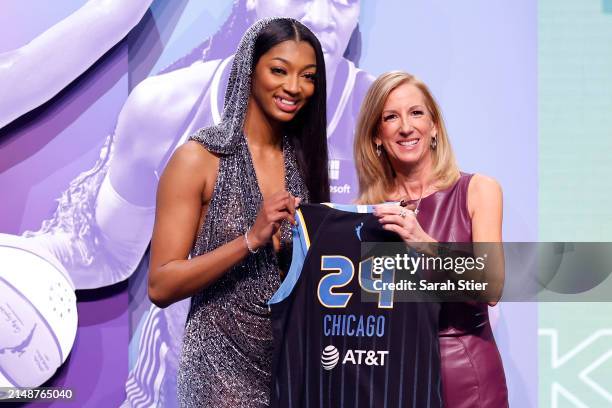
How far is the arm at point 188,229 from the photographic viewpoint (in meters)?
1.93

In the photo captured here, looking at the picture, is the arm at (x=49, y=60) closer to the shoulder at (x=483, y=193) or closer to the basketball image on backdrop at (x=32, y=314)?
the basketball image on backdrop at (x=32, y=314)

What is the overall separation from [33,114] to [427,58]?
1500mm

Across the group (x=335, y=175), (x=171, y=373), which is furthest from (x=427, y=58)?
(x=171, y=373)

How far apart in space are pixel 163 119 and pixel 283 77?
1.09 m

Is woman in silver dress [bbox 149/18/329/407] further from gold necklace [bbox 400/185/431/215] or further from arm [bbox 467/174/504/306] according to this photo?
arm [bbox 467/174/504/306]

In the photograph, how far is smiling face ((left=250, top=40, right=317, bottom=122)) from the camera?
81.6 inches

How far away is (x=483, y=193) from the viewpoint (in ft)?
6.67

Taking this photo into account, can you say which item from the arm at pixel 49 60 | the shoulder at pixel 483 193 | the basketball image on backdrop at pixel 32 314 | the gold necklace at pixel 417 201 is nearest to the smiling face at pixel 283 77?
the gold necklace at pixel 417 201

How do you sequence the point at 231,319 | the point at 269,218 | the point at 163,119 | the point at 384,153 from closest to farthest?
1. the point at 269,218
2. the point at 231,319
3. the point at 384,153
4. the point at 163,119

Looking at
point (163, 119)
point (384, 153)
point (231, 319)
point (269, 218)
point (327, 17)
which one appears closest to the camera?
point (269, 218)

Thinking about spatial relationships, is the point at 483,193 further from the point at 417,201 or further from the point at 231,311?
the point at 231,311

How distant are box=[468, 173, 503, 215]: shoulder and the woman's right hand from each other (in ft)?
1.51

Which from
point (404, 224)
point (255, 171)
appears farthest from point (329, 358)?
point (255, 171)

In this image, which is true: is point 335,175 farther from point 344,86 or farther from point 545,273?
point 545,273
